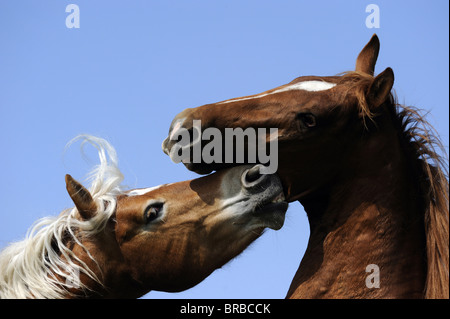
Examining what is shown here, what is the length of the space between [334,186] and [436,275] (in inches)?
39.0

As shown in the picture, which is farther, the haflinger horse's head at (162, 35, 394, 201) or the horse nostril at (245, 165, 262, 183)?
the horse nostril at (245, 165, 262, 183)

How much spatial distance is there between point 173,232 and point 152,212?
0.80ft

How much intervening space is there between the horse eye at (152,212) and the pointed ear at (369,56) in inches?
81.5

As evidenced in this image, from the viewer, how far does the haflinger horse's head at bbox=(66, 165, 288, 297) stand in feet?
16.6

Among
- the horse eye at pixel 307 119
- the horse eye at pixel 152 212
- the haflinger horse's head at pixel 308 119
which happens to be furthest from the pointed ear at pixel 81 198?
the horse eye at pixel 307 119

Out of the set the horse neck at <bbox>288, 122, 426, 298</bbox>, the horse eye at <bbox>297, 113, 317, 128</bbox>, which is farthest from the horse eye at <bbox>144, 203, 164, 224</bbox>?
the horse eye at <bbox>297, 113, 317, 128</bbox>

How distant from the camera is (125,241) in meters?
5.18

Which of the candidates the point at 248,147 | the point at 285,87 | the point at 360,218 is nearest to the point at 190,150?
the point at 248,147

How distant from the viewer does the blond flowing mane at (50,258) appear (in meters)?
4.94

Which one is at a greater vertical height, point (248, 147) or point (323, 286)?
point (248, 147)

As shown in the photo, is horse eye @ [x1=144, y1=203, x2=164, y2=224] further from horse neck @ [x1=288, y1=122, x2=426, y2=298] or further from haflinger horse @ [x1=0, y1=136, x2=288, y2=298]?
horse neck @ [x1=288, y1=122, x2=426, y2=298]

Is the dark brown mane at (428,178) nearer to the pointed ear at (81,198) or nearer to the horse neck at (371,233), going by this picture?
the horse neck at (371,233)

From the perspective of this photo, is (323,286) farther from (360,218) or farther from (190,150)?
(190,150)

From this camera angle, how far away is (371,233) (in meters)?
4.62
